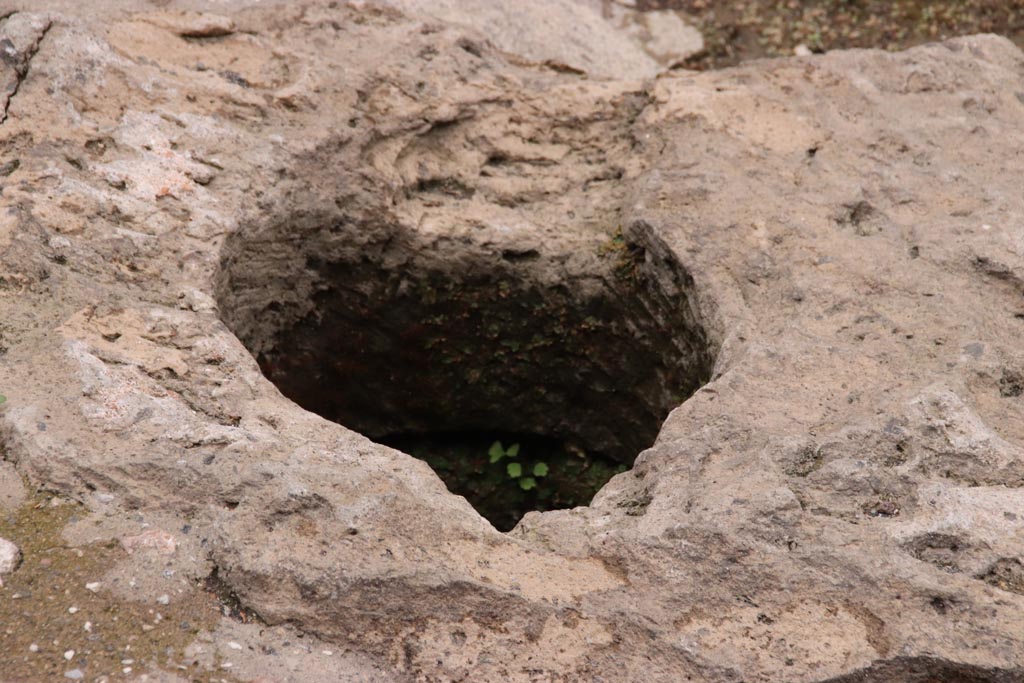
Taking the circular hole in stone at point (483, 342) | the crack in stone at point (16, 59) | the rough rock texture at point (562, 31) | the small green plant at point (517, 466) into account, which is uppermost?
the rough rock texture at point (562, 31)

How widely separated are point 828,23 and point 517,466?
2.89 meters

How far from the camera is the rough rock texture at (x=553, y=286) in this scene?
Result: 7.07 feet

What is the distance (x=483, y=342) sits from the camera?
3771 millimetres

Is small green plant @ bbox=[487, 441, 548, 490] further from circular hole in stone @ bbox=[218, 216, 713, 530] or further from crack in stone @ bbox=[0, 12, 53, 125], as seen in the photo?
crack in stone @ bbox=[0, 12, 53, 125]

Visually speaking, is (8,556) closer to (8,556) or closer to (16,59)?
(8,556)

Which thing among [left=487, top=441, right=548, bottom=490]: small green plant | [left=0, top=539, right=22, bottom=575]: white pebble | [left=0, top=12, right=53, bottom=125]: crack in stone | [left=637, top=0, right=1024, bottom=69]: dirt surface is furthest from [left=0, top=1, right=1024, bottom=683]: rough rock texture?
[left=637, top=0, right=1024, bottom=69]: dirt surface

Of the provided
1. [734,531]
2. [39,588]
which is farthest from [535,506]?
[39,588]

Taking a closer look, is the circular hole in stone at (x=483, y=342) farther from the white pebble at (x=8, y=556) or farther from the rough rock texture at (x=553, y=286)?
the white pebble at (x=8, y=556)

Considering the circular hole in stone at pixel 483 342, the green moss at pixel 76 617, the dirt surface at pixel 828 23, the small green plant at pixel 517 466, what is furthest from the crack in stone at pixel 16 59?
the dirt surface at pixel 828 23

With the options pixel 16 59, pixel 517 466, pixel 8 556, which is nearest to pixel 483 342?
pixel 517 466

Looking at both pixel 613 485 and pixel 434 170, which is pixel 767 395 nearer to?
pixel 613 485

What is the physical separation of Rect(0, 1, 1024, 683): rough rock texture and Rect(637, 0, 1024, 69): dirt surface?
5.65ft

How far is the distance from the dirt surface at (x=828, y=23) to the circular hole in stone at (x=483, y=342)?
2.15 metres

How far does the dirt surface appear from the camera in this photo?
5.43m
